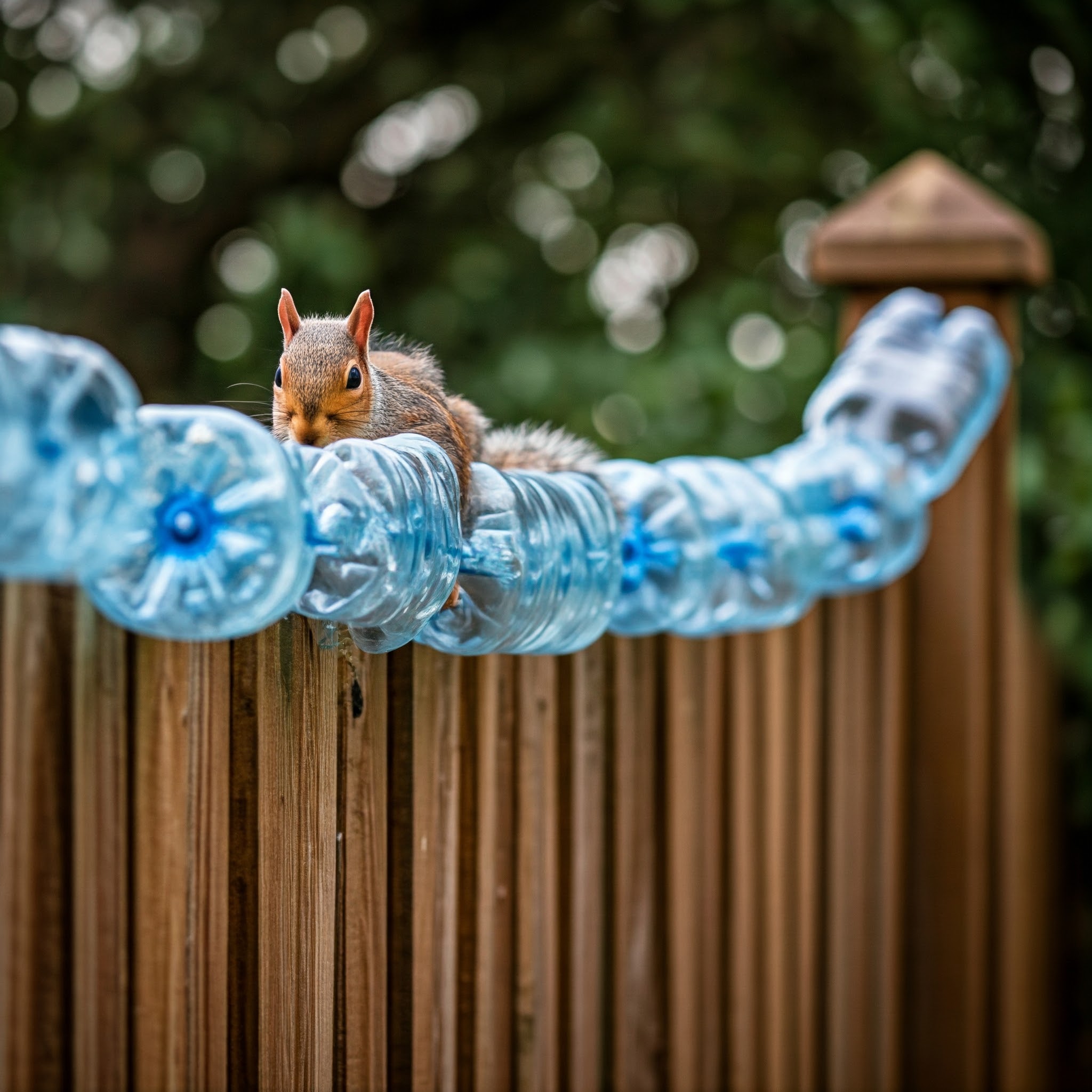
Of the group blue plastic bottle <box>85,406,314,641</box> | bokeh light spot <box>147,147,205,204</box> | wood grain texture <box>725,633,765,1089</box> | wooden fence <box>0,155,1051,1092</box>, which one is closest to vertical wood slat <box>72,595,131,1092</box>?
wooden fence <box>0,155,1051,1092</box>

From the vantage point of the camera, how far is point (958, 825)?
2.53 meters

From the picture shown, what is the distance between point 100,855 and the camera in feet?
3.43

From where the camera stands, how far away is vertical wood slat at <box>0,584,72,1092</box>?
0.99m

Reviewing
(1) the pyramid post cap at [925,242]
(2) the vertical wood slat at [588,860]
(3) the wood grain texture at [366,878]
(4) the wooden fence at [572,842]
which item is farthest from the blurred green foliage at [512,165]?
(3) the wood grain texture at [366,878]

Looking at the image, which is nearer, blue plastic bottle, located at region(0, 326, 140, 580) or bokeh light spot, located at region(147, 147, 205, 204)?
blue plastic bottle, located at region(0, 326, 140, 580)

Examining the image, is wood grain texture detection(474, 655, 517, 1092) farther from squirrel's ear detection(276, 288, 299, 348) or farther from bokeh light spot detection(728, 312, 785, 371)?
bokeh light spot detection(728, 312, 785, 371)

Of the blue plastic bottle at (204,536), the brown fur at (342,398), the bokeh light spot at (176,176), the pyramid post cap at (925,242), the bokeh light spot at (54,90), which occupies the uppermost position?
the bokeh light spot at (54,90)

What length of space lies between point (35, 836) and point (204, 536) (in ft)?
1.07

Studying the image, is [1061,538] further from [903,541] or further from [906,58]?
[906,58]

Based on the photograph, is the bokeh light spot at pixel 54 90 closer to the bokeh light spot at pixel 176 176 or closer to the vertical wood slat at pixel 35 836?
the bokeh light spot at pixel 176 176

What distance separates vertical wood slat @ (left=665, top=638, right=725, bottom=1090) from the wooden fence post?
39cm

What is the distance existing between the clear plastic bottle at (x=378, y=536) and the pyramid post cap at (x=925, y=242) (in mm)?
1631

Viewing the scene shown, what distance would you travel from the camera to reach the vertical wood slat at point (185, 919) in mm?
1051

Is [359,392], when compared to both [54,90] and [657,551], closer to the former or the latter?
[657,551]
